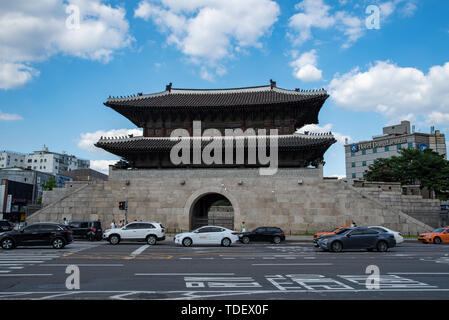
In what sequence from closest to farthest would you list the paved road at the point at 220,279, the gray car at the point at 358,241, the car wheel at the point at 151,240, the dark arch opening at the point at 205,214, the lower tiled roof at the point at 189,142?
the paved road at the point at 220,279 → the gray car at the point at 358,241 → the car wheel at the point at 151,240 → the lower tiled roof at the point at 189,142 → the dark arch opening at the point at 205,214

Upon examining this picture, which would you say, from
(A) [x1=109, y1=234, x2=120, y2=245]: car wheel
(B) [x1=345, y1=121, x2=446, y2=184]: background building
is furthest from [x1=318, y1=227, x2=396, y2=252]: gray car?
(B) [x1=345, y1=121, x2=446, y2=184]: background building

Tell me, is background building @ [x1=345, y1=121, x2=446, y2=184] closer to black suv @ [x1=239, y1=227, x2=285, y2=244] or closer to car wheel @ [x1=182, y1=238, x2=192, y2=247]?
black suv @ [x1=239, y1=227, x2=285, y2=244]

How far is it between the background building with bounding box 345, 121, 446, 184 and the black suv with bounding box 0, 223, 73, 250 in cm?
6192

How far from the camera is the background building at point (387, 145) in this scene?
7356cm

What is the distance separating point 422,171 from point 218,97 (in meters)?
29.7

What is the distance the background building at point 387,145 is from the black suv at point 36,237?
6192 centimetres

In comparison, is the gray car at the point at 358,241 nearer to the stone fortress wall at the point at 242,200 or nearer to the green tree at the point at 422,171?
the stone fortress wall at the point at 242,200

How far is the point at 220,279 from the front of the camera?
10023mm

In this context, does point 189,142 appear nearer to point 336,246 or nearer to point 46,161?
point 336,246

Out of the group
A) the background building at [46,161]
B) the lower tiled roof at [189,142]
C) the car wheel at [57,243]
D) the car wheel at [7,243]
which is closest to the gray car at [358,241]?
the lower tiled roof at [189,142]

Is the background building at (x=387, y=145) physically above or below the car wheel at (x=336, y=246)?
above

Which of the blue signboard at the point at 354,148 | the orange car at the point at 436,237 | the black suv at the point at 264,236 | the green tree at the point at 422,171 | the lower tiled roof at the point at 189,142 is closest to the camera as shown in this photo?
the black suv at the point at 264,236

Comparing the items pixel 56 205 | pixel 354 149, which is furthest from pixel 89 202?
pixel 354 149
